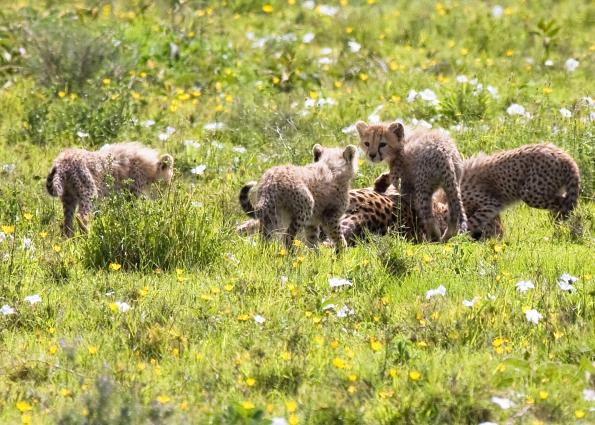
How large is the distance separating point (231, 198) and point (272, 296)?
8.54 ft

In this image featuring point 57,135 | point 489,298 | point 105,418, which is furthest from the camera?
point 57,135

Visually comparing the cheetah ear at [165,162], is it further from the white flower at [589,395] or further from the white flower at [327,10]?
the white flower at [589,395]

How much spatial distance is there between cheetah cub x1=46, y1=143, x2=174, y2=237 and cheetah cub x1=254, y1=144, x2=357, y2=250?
1.08 meters

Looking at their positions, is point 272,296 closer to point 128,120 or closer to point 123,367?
point 123,367

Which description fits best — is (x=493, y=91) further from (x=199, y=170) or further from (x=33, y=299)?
(x=33, y=299)

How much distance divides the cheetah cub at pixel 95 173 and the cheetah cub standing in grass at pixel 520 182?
8.07 feet

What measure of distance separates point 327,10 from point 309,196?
658 centimetres

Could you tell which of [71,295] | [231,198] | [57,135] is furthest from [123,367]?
Answer: [57,135]

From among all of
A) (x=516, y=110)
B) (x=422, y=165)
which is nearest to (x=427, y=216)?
(x=422, y=165)

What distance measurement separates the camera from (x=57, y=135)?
1281cm

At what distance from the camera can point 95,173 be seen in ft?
36.1

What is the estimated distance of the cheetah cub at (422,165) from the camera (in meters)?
11.0

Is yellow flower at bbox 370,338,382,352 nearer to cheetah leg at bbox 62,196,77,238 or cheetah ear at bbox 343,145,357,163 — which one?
cheetah ear at bbox 343,145,357,163

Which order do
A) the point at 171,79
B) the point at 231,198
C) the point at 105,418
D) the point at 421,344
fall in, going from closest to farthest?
the point at 105,418 < the point at 421,344 < the point at 231,198 < the point at 171,79
